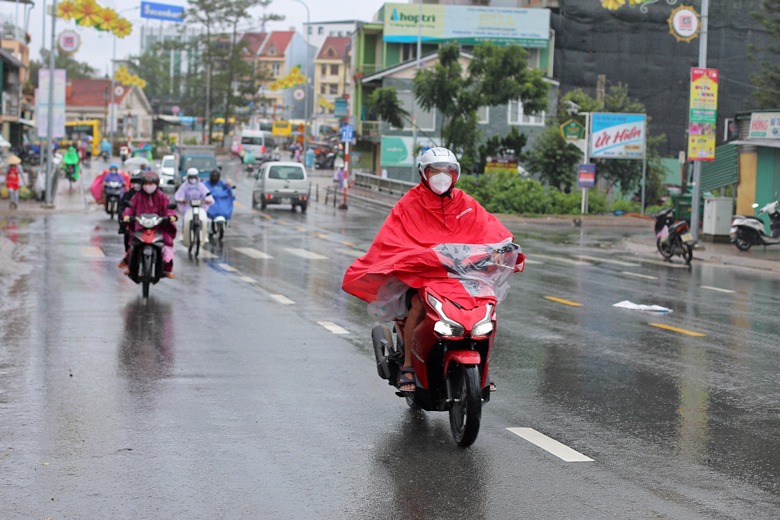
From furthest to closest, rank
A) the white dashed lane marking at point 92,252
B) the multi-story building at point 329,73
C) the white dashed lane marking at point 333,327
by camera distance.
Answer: the multi-story building at point 329,73, the white dashed lane marking at point 92,252, the white dashed lane marking at point 333,327

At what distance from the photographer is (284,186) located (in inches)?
1433

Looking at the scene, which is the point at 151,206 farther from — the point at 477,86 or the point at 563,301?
the point at 477,86

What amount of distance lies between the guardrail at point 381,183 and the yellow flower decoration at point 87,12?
15.7 meters

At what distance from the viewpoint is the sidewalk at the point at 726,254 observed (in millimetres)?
21038

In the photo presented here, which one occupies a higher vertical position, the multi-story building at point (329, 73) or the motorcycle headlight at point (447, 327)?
the multi-story building at point (329, 73)

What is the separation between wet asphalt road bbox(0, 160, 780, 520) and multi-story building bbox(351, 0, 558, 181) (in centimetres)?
4621

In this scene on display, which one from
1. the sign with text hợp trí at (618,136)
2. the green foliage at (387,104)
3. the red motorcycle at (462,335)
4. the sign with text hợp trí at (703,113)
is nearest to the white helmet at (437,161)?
the red motorcycle at (462,335)

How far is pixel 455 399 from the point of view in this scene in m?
5.98

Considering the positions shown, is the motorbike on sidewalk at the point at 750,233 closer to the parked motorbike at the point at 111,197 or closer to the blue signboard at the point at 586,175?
the blue signboard at the point at 586,175

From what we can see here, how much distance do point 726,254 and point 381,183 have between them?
97.9 feet

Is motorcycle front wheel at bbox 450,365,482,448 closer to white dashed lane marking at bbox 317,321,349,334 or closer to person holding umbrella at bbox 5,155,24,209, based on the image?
white dashed lane marking at bbox 317,321,349,334

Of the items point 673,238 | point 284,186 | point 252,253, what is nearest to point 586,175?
point 284,186

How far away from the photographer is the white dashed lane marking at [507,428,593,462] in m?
5.74

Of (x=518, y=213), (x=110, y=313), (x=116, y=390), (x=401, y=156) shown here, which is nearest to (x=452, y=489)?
(x=116, y=390)
